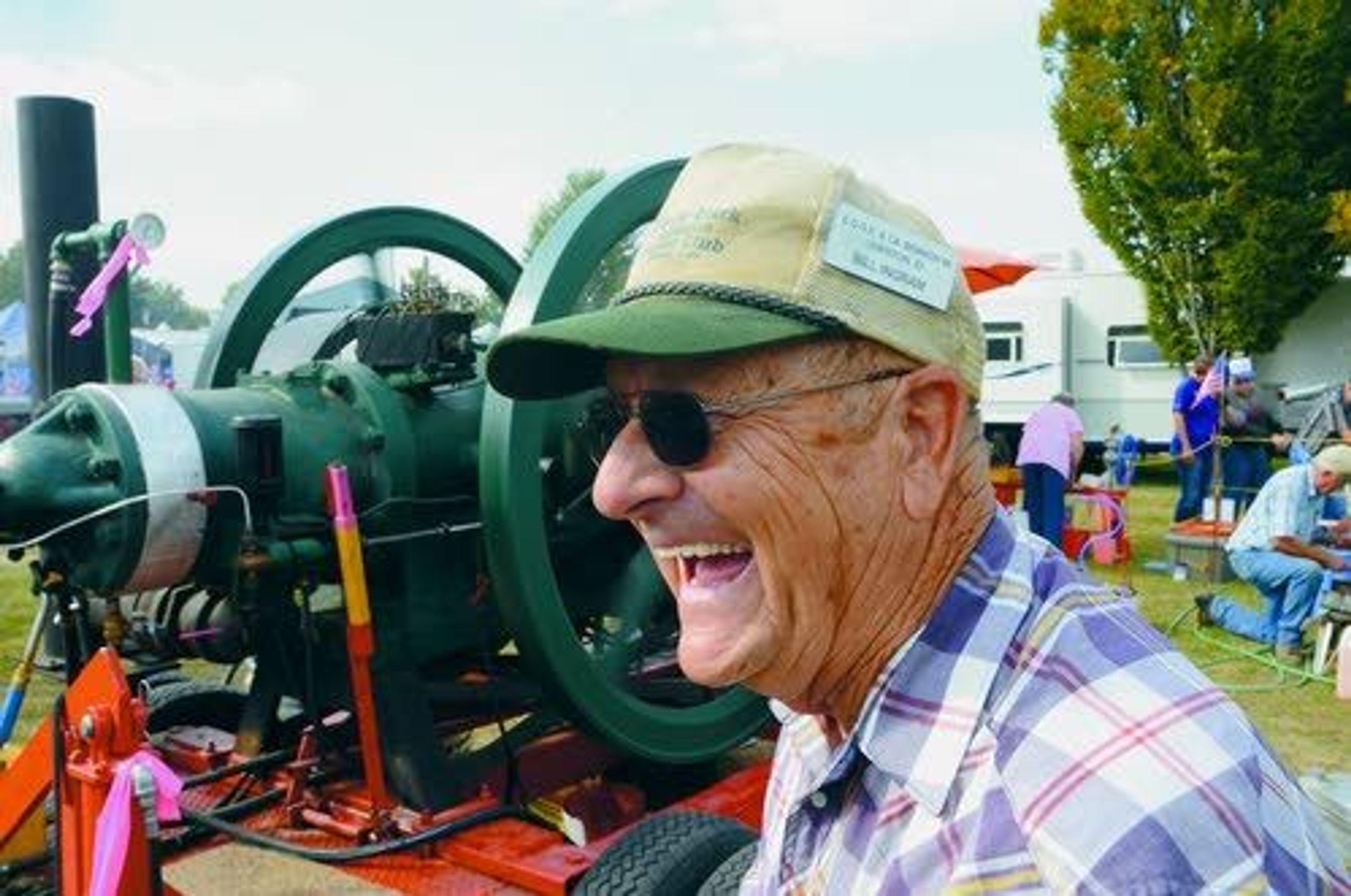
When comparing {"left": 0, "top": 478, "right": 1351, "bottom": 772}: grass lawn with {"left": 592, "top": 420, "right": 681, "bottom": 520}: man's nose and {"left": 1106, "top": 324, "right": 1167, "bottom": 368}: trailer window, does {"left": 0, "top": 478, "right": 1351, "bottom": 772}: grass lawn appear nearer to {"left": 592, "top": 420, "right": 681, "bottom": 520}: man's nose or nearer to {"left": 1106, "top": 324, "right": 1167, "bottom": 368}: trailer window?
{"left": 592, "top": 420, "right": 681, "bottom": 520}: man's nose

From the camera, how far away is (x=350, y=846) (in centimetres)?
325

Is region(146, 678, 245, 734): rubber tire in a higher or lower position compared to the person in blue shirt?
lower

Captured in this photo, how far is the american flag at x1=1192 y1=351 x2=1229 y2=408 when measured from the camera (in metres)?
11.8

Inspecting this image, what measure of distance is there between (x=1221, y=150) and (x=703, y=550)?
19310 mm

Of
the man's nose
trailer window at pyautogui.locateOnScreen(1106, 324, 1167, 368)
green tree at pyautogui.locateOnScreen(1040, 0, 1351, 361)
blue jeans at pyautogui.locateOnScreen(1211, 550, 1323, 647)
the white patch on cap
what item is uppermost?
green tree at pyautogui.locateOnScreen(1040, 0, 1351, 361)

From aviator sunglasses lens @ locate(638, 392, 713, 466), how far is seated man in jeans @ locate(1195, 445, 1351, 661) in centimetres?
660

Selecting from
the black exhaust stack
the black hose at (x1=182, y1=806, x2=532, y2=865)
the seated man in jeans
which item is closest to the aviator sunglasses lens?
the black hose at (x1=182, y1=806, x2=532, y2=865)

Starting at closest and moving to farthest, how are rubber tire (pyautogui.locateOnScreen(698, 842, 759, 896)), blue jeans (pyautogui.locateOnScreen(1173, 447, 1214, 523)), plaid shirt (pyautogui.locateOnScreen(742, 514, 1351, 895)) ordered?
plaid shirt (pyautogui.locateOnScreen(742, 514, 1351, 895)), rubber tire (pyautogui.locateOnScreen(698, 842, 759, 896)), blue jeans (pyautogui.locateOnScreen(1173, 447, 1214, 523))

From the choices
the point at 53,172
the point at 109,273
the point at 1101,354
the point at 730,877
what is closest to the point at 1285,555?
the point at 730,877

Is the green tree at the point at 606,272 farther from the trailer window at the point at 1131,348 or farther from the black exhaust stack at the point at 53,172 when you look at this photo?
the trailer window at the point at 1131,348

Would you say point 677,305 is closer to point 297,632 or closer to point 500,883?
point 500,883

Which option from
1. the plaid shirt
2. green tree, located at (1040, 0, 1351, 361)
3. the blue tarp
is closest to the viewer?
the plaid shirt

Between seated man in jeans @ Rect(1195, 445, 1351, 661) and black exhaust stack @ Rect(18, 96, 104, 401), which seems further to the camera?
seated man in jeans @ Rect(1195, 445, 1351, 661)

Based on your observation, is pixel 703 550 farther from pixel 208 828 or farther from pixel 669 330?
pixel 208 828
